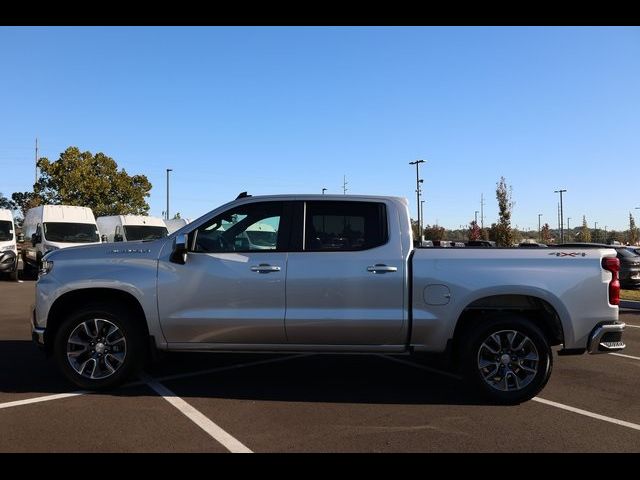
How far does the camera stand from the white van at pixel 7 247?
1780cm

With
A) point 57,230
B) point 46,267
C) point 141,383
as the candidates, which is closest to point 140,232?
point 57,230

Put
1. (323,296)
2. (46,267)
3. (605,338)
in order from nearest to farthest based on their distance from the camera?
(605,338)
(323,296)
(46,267)

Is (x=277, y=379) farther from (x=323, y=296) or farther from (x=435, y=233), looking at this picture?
(x=435, y=233)

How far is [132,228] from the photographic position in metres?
21.5

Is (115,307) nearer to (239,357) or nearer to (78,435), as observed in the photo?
(78,435)

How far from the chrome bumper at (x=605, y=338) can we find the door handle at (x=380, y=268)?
1.96m

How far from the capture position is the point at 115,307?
5.44 m

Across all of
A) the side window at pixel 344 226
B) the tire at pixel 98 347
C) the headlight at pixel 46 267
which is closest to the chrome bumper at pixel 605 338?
the side window at pixel 344 226

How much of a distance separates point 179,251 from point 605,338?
4.14m

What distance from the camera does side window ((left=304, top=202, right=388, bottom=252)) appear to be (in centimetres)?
536

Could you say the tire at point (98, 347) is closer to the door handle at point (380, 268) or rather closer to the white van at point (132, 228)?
the door handle at point (380, 268)

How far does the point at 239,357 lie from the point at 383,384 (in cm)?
216

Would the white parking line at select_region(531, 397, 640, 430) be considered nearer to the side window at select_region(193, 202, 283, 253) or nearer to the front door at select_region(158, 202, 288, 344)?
the front door at select_region(158, 202, 288, 344)

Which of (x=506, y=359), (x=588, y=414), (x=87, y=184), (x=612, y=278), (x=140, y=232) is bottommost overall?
(x=588, y=414)
